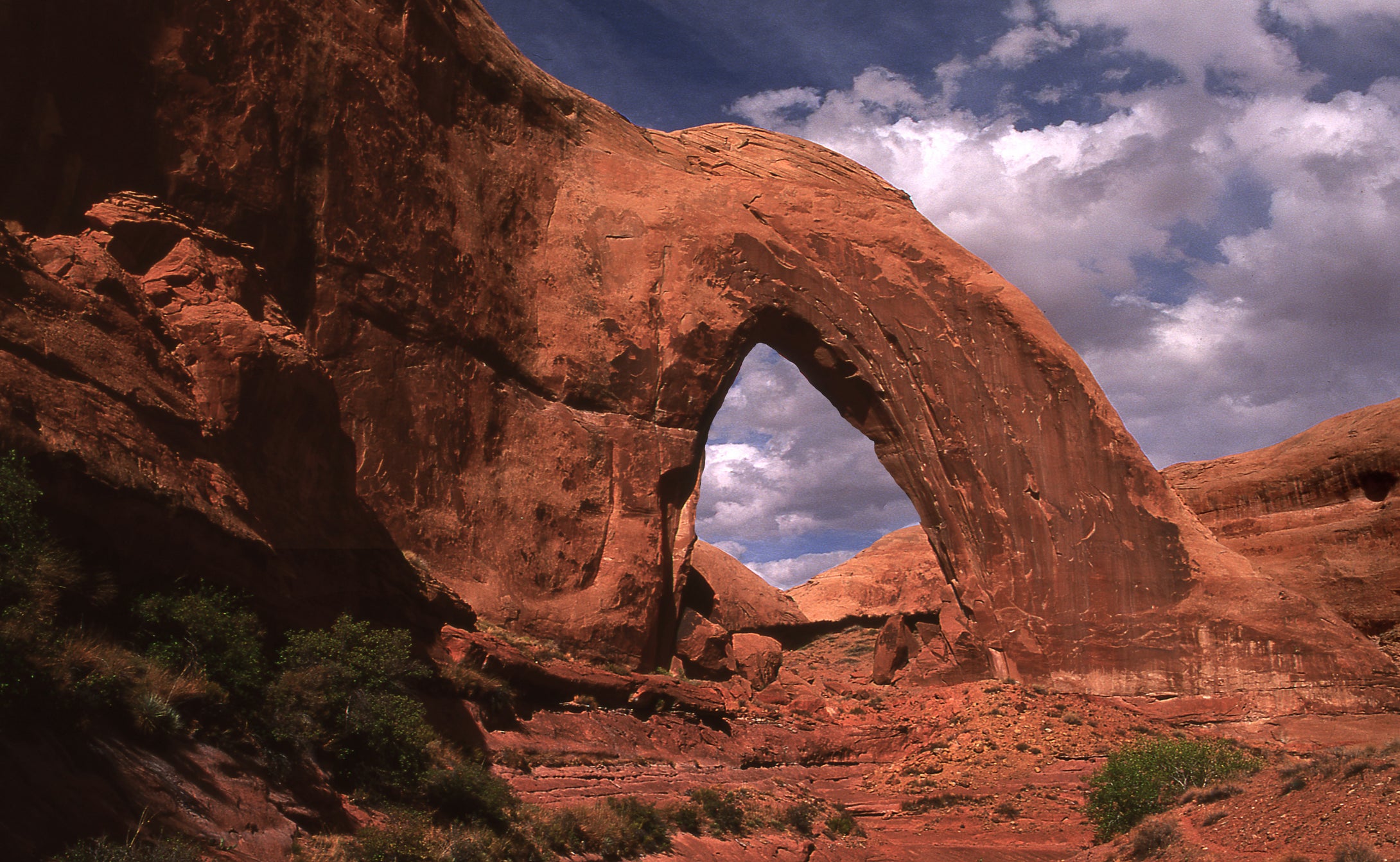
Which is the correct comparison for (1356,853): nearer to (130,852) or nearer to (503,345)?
(130,852)

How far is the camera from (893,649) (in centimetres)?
2803

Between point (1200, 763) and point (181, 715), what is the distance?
45.1 feet

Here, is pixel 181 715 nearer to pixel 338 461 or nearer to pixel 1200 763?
pixel 338 461

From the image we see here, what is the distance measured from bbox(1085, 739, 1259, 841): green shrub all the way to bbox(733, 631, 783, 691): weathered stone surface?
12.5m

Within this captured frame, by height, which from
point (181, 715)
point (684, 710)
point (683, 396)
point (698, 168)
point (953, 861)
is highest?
point (698, 168)

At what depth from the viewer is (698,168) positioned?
25.6m

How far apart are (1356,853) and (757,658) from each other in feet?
68.4

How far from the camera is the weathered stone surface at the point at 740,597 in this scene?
3797 cm

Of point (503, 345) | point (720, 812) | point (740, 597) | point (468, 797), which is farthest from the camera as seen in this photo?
point (740, 597)

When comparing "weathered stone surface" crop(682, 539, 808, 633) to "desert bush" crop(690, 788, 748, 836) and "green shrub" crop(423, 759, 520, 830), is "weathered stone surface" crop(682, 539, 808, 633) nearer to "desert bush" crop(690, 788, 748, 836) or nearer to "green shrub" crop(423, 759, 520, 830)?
"desert bush" crop(690, 788, 748, 836)

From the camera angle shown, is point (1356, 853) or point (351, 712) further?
point (351, 712)

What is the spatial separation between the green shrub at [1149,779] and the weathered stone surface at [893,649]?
12501 millimetres

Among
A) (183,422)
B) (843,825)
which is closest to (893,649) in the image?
(843,825)

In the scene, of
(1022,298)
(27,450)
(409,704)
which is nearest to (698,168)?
(1022,298)
